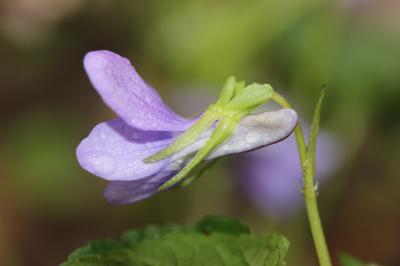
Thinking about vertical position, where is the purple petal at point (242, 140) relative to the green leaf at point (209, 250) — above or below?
above

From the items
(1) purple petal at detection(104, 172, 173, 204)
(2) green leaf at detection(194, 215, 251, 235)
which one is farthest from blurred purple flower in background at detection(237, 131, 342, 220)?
(1) purple petal at detection(104, 172, 173, 204)

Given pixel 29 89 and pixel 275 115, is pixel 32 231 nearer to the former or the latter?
pixel 29 89

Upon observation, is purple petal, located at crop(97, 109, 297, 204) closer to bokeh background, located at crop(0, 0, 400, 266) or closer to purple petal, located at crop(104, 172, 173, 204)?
purple petal, located at crop(104, 172, 173, 204)

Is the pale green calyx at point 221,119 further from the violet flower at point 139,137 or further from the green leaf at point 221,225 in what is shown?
the green leaf at point 221,225

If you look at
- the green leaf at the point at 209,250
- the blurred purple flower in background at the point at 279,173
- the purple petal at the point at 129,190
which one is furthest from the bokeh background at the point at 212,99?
the green leaf at the point at 209,250

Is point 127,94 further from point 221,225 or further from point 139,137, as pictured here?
point 221,225

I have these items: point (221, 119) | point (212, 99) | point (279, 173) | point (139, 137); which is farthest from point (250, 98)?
point (212, 99)
